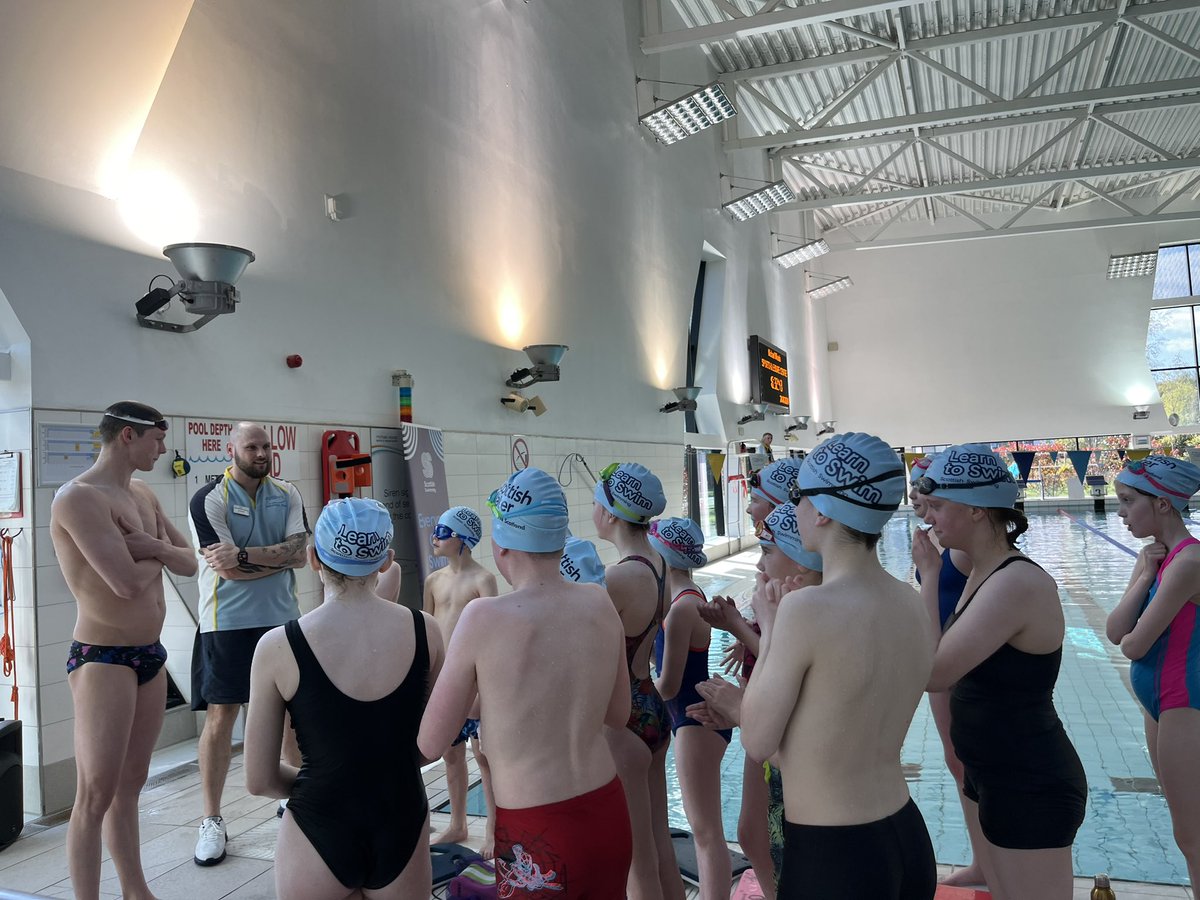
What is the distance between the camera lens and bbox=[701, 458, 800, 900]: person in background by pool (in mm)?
2369

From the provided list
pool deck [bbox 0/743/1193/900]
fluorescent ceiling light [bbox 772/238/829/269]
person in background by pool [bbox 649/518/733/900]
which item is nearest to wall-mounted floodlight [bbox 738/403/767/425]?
fluorescent ceiling light [bbox 772/238/829/269]

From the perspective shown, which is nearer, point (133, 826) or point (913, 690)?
point (913, 690)

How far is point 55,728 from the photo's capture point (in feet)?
13.5

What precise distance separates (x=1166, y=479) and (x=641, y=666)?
1.83 metres

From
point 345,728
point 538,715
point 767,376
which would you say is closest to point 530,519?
point 538,715

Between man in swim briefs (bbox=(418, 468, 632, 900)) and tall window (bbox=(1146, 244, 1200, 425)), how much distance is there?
25.1 meters

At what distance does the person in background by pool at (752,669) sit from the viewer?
7.77 feet

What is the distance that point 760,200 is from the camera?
1370cm

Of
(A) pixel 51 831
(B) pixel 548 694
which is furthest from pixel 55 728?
(B) pixel 548 694

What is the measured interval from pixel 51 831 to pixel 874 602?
13.1 ft

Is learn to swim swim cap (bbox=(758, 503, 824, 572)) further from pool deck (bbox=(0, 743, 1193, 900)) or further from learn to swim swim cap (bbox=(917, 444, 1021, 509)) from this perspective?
pool deck (bbox=(0, 743, 1193, 900))

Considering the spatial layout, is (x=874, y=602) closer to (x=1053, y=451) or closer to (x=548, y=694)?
(x=548, y=694)

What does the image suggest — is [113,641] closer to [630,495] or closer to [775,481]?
[630,495]

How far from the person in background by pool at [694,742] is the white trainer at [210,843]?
6.61 ft
